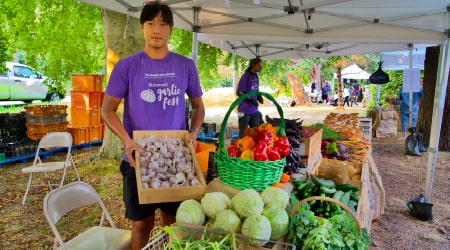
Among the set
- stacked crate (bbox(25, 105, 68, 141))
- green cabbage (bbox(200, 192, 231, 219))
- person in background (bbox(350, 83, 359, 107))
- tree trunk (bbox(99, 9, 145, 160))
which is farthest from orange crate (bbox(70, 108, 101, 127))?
person in background (bbox(350, 83, 359, 107))

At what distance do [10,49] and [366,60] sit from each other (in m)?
31.4

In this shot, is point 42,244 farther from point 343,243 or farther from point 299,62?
point 299,62

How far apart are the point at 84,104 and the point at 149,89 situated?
6268 millimetres

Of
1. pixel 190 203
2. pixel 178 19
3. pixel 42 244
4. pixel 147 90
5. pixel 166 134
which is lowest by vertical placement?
pixel 42 244

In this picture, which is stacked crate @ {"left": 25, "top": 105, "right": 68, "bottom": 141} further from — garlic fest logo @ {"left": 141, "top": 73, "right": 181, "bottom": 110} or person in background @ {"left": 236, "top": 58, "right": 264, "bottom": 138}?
garlic fest logo @ {"left": 141, "top": 73, "right": 181, "bottom": 110}

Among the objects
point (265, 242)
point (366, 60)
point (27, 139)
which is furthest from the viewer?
point (366, 60)

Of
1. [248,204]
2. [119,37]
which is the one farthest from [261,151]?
[119,37]

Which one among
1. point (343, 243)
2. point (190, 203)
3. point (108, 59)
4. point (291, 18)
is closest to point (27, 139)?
point (108, 59)

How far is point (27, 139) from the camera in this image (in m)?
6.86

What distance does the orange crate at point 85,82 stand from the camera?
7559 mm

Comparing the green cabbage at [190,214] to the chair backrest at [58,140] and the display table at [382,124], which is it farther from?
the display table at [382,124]

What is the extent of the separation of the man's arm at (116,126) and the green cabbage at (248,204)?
67cm

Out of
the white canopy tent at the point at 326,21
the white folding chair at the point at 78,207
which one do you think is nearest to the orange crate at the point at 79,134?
the white canopy tent at the point at 326,21

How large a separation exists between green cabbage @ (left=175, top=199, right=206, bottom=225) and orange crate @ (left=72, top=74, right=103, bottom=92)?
6.82m
